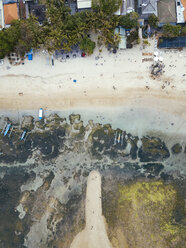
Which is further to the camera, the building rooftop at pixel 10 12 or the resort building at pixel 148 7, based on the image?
the building rooftop at pixel 10 12

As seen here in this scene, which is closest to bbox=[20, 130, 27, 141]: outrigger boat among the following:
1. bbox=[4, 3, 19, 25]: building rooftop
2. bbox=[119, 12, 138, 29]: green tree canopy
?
bbox=[4, 3, 19, 25]: building rooftop

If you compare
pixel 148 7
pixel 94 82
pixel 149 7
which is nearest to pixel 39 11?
pixel 94 82

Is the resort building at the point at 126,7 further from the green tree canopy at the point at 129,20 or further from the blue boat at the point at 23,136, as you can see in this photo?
the blue boat at the point at 23,136

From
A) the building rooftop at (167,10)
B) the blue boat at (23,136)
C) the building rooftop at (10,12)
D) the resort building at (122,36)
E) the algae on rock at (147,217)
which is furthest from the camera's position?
the blue boat at (23,136)

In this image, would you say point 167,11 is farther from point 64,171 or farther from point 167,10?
point 64,171

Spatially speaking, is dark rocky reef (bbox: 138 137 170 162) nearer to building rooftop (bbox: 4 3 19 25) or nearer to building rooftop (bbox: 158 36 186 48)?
building rooftop (bbox: 158 36 186 48)

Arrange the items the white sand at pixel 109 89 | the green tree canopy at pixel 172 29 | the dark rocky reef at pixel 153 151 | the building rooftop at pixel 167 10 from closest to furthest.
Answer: the green tree canopy at pixel 172 29 → the building rooftop at pixel 167 10 → the dark rocky reef at pixel 153 151 → the white sand at pixel 109 89

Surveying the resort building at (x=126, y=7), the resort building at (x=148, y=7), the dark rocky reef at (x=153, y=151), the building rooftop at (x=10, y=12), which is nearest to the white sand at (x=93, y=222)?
the dark rocky reef at (x=153, y=151)
